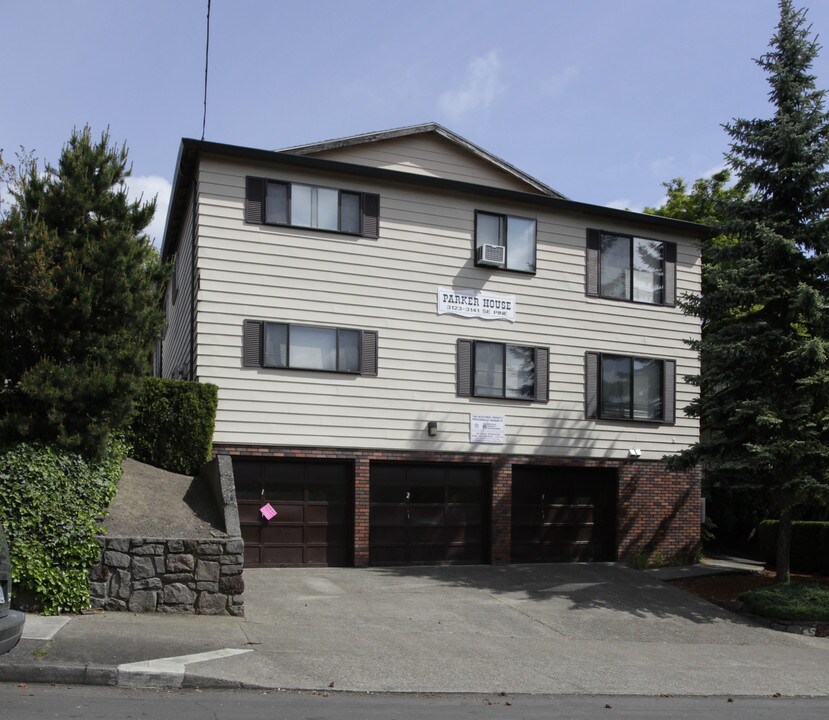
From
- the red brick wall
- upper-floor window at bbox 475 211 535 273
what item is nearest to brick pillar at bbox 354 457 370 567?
the red brick wall

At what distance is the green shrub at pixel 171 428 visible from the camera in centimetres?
1571

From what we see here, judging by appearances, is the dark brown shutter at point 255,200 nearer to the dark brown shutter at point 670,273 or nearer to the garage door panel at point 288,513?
the garage door panel at point 288,513

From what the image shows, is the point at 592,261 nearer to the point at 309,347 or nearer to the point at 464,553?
the point at 309,347

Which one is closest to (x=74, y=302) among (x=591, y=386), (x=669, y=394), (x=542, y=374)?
(x=542, y=374)

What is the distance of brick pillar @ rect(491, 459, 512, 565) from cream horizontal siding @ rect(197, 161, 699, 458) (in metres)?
0.46

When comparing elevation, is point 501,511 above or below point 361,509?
below

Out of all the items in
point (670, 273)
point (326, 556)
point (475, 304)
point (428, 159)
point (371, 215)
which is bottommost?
point (326, 556)

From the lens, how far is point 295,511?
17.3 m

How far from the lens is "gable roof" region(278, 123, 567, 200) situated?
62.6ft

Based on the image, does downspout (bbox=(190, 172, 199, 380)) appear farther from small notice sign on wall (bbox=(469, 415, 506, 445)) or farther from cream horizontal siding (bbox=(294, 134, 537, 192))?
small notice sign on wall (bbox=(469, 415, 506, 445))

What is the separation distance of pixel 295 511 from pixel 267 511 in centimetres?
60

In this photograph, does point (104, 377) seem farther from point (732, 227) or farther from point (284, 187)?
point (732, 227)

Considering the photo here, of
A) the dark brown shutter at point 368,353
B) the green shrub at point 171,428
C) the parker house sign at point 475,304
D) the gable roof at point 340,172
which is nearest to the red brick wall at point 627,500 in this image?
the dark brown shutter at point 368,353

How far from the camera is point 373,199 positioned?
18422 millimetres
